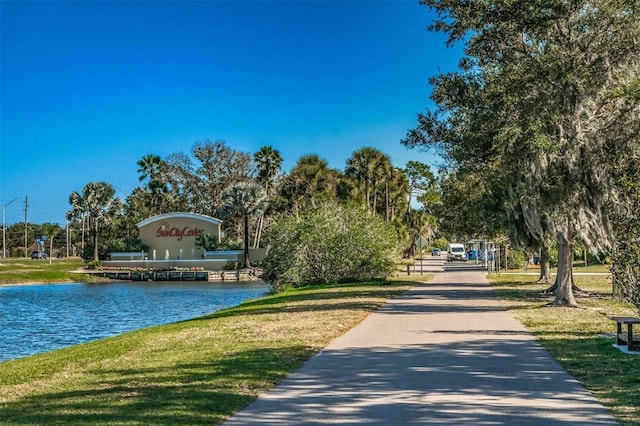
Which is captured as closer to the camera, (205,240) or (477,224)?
(477,224)

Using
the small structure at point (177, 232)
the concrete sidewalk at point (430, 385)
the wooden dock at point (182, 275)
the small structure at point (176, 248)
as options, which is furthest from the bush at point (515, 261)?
the concrete sidewalk at point (430, 385)

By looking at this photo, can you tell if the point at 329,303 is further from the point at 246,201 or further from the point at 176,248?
the point at 176,248

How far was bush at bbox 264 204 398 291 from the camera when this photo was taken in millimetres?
34656

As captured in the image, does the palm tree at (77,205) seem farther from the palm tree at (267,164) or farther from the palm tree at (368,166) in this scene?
the palm tree at (368,166)

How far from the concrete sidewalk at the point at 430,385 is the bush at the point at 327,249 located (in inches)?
792

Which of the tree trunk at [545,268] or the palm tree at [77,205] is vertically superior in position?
the palm tree at [77,205]

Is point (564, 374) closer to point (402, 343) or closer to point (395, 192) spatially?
point (402, 343)

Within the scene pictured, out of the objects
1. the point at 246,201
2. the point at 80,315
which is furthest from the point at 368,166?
the point at 80,315

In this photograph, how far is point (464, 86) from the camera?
2077cm

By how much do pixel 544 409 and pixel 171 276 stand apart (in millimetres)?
62757

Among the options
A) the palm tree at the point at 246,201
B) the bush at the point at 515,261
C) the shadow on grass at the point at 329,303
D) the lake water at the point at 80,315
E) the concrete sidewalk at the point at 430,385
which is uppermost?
the palm tree at the point at 246,201

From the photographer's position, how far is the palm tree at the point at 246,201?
68.1m

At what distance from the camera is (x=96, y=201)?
83.8 m

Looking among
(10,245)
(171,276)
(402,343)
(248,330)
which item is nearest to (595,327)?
(402,343)
